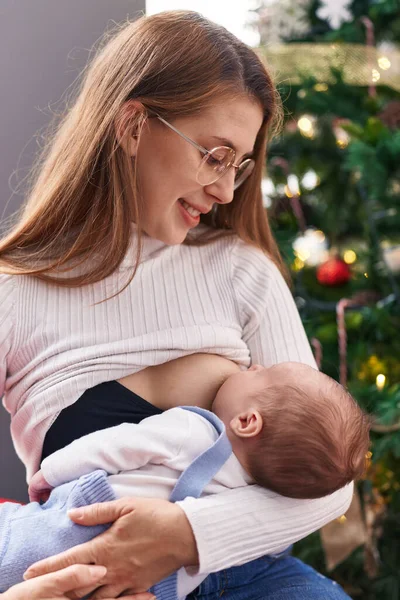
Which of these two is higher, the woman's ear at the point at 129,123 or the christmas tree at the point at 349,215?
the woman's ear at the point at 129,123

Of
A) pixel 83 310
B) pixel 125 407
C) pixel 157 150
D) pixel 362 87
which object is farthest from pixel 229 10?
pixel 125 407

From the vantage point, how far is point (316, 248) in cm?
256

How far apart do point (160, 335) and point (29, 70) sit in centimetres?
75

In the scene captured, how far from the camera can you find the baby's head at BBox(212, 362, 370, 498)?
Result: 135cm

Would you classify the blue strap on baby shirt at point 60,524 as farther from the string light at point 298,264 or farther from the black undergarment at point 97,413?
the string light at point 298,264

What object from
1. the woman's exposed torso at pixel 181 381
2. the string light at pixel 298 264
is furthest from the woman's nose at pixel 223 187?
the string light at pixel 298 264

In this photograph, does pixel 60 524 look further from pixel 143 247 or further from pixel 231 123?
pixel 231 123

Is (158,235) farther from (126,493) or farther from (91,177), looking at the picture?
(126,493)

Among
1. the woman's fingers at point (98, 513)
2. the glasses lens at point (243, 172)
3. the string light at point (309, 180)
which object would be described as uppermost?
the glasses lens at point (243, 172)

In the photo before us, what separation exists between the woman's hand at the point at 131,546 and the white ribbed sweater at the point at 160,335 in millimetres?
88

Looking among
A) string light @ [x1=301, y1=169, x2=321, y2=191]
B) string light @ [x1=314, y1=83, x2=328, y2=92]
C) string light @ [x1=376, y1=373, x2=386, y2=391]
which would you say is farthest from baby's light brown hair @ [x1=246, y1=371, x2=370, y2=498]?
string light @ [x1=301, y1=169, x2=321, y2=191]

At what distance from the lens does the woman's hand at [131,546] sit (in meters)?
1.26

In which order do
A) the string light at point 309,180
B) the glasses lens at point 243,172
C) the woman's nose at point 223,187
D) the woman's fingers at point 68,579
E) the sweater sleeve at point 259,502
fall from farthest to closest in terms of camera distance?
1. the string light at point 309,180
2. the glasses lens at point 243,172
3. the woman's nose at point 223,187
4. the sweater sleeve at point 259,502
5. the woman's fingers at point 68,579

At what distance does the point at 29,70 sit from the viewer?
6.02 ft
